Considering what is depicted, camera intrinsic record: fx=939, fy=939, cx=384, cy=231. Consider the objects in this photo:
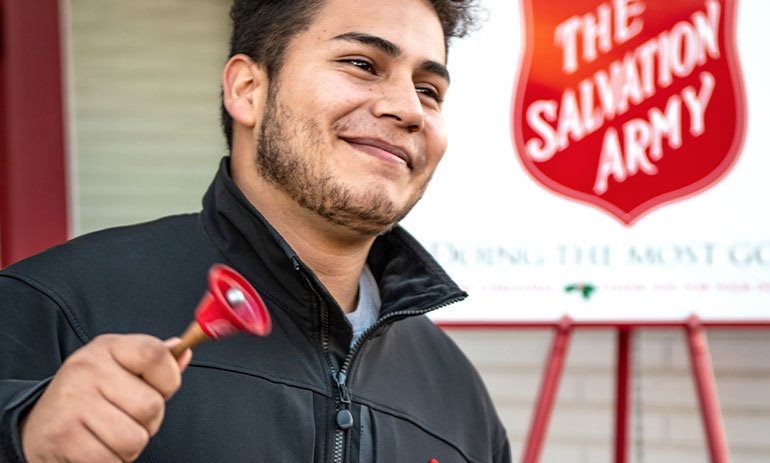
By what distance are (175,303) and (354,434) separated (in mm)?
322

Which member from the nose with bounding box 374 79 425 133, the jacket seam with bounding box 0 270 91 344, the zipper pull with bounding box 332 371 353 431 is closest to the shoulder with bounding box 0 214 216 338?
the jacket seam with bounding box 0 270 91 344

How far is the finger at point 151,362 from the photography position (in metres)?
0.91

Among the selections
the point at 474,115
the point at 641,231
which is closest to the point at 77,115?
the point at 474,115

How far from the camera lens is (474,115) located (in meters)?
2.65

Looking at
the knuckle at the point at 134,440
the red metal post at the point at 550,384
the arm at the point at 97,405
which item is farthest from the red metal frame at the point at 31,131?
the knuckle at the point at 134,440

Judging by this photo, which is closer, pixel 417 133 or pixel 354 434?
pixel 354 434

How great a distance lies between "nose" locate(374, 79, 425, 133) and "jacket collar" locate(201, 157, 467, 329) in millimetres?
261

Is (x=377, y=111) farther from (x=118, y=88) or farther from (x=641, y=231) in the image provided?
(x=118, y=88)

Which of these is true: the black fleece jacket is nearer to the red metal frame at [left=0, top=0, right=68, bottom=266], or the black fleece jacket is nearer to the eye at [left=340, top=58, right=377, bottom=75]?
the eye at [left=340, top=58, right=377, bottom=75]

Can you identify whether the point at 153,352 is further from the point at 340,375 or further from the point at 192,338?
the point at 340,375

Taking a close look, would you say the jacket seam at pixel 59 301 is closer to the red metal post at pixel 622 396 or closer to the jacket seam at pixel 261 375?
the jacket seam at pixel 261 375

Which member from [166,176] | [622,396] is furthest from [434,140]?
[166,176]

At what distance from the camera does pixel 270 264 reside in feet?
4.63

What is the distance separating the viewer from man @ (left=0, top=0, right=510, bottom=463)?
1268 mm
